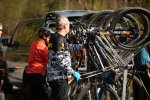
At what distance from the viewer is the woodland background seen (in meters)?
24.1

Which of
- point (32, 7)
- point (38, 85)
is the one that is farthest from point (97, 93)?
point (32, 7)

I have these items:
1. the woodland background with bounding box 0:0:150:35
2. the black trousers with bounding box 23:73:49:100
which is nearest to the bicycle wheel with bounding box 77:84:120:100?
the black trousers with bounding box 23:73:49:100

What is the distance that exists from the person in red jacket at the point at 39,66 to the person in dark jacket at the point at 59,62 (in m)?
1.09

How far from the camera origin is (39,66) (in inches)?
363

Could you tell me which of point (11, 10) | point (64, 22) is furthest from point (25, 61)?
point (11, 10)

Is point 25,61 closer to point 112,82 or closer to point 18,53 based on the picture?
point 18,53

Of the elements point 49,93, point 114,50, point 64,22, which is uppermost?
point 64,22

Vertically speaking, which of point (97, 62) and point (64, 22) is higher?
point (64, 22)

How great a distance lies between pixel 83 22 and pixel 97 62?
117 cm

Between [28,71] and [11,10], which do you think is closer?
[28,71]

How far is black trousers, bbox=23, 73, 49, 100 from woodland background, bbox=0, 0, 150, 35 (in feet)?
46.7

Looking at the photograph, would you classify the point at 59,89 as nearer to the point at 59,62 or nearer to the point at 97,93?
the point at 59,62

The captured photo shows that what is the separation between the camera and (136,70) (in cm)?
970

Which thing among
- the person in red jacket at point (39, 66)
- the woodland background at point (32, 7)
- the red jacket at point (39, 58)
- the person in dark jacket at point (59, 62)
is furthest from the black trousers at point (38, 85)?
the woodland background at point (32, 7)
